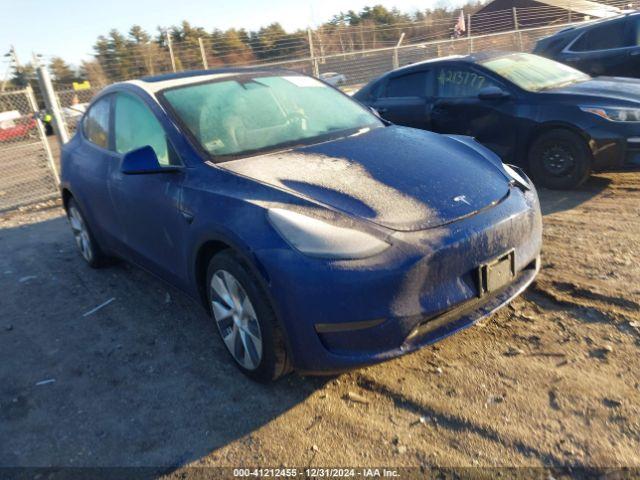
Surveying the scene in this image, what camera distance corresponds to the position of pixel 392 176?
2912 millimetres

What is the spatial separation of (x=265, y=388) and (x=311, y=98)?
222 centimetres

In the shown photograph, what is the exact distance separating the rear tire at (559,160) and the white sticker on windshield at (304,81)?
8.76ft

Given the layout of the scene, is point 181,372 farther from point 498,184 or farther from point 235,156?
point 498,184

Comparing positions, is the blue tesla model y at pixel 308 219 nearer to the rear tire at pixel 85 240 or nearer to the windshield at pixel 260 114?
the windshield at pixel 260 114

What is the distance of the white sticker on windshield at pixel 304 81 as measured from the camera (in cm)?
419

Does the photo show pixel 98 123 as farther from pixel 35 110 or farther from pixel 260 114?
pixel 35 110

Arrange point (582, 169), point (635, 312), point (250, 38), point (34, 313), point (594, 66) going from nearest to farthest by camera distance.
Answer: point (635, 312)
point (34, 313)
point (582, 169)
point (594, 66)
point (250, 38)

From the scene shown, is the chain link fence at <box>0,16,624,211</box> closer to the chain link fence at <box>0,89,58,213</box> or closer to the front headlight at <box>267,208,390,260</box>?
the chain link fence at <box>0,89,58,213</box>

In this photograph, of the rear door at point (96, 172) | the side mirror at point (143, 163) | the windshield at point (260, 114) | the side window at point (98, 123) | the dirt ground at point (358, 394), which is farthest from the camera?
the side window at point (98, 123)

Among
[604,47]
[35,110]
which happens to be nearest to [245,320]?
[35,110]

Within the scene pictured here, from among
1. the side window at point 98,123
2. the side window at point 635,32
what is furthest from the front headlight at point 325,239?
the side window at point 635,32

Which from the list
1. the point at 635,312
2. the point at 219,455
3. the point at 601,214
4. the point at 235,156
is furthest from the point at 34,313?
the point at 601,214

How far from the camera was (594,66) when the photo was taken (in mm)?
8688

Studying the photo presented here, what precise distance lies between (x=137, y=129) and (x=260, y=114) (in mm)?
912
